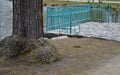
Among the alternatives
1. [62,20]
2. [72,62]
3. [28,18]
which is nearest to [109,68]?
[72,62]

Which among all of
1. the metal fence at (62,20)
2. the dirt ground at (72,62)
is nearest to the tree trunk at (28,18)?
the dirt ground at (72,62)

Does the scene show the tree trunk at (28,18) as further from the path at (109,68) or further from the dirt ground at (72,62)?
the path at (109,68)

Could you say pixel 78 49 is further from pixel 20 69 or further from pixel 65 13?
pixel 65 13

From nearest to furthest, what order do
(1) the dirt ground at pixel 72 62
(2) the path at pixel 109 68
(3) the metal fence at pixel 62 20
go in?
(2) the path at pixel 109 68 → (1) the dirt ground at pixel 72 62 → (3) the metal fence at pixel 62 20

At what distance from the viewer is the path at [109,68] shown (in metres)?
7.78

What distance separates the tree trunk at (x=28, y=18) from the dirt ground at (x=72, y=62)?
765 mm

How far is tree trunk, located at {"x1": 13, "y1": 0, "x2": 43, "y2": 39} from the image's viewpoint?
889 cm

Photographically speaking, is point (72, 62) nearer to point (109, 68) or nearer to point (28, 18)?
point (109, 68)

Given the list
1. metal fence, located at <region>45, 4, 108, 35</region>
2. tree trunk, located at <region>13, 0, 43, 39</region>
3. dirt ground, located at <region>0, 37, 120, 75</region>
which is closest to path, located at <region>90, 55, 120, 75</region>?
dirt ground, located at <region>0, 37, 120, 75</region>

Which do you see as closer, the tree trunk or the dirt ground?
the dirt ground

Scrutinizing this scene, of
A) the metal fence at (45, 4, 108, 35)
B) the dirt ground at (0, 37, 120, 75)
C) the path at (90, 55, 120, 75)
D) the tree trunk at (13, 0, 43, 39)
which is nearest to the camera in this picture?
the path at (90, 55, 120, 75)

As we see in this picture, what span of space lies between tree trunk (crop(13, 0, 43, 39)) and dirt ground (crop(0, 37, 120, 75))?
765 mm

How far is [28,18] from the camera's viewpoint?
891 centimetres

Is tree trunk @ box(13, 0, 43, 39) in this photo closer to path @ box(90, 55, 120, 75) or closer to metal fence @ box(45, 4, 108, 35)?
path @ box(90, 55, 120, 75)
